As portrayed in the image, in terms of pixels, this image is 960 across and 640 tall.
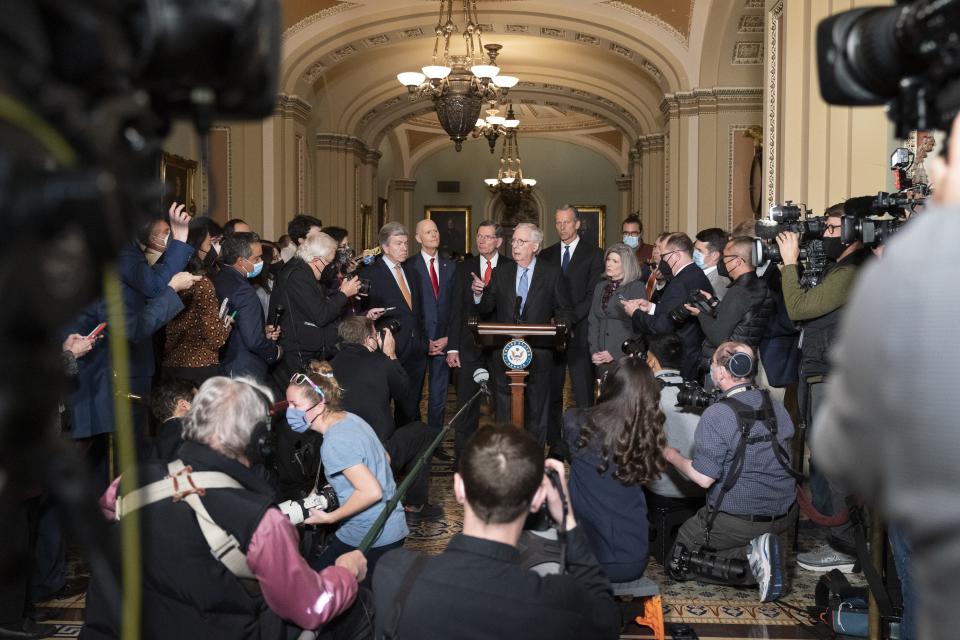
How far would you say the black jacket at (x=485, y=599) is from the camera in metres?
2.07

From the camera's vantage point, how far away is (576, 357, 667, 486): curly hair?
3.83 metres

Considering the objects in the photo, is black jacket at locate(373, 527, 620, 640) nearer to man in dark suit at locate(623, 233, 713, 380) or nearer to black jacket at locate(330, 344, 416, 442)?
black jacket at locate(330, 344, 416, 442)

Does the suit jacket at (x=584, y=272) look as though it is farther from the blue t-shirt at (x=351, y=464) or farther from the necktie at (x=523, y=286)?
the blue t-shirt at (x=351, y=464)

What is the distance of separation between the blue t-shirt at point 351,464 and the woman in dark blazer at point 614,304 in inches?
118

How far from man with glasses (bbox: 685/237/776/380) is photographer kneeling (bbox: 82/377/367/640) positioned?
3.09 m

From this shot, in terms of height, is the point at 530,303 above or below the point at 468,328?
above

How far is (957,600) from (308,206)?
47.7 ft

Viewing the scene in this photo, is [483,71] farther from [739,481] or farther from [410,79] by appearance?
[739,481]

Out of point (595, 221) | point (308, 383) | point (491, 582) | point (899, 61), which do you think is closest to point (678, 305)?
point (308, 383)

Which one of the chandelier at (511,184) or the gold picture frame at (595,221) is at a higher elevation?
the chandelier at (511,184)

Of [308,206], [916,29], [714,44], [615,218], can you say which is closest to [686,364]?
[916,29]

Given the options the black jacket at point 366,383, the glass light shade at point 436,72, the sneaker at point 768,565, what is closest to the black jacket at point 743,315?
the sneaker at point 768,565

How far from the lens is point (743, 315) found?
528 centimetres

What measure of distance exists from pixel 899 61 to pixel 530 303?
517cm
